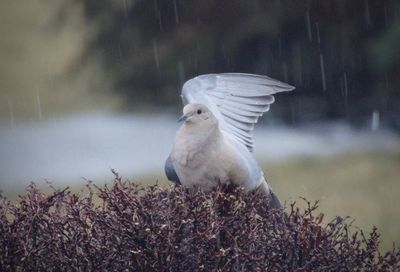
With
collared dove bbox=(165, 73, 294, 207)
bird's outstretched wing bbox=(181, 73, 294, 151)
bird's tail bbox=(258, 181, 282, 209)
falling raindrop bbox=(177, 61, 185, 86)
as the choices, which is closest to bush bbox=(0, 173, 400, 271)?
collared dove bbox=(165, 73, 294, 207)

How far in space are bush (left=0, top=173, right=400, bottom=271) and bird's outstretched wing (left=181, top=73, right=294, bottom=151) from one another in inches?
26.8

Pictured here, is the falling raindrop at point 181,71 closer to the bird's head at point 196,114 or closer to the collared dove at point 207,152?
the collared dove at point 207,152

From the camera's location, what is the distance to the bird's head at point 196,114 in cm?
228

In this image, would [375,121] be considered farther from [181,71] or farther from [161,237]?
[161,237]

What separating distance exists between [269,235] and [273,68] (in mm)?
2677

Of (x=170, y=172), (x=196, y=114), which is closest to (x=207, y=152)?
(x=196, y=114)

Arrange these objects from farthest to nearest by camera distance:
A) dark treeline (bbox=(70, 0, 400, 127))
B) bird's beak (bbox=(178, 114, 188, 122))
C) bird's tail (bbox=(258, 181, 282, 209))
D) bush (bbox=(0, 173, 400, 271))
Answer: dark treeline (bbox=(70, 0, 400, 127)) < bird's tail (bbox=(258, 181, 282, 209)) < bird's beak (bbox=(178, 114, 188, 122)) < bush (bbox=(0, 173, 400, 271))

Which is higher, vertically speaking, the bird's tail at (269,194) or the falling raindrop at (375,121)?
the bird's tail at (269,194)

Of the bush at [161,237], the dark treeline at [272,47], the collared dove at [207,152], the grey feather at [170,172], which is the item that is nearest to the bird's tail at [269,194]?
the collared dove at [207,152]

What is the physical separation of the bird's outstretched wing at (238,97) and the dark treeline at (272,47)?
6.07ft

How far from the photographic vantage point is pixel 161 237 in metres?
1.88

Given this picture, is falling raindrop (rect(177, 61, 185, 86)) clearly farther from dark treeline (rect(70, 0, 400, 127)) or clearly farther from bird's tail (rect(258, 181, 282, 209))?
bird's tail (rect(258, 181, 282, 209))

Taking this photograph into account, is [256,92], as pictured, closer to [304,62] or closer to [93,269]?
[93,269]

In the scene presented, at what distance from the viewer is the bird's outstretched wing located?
2727 mm
